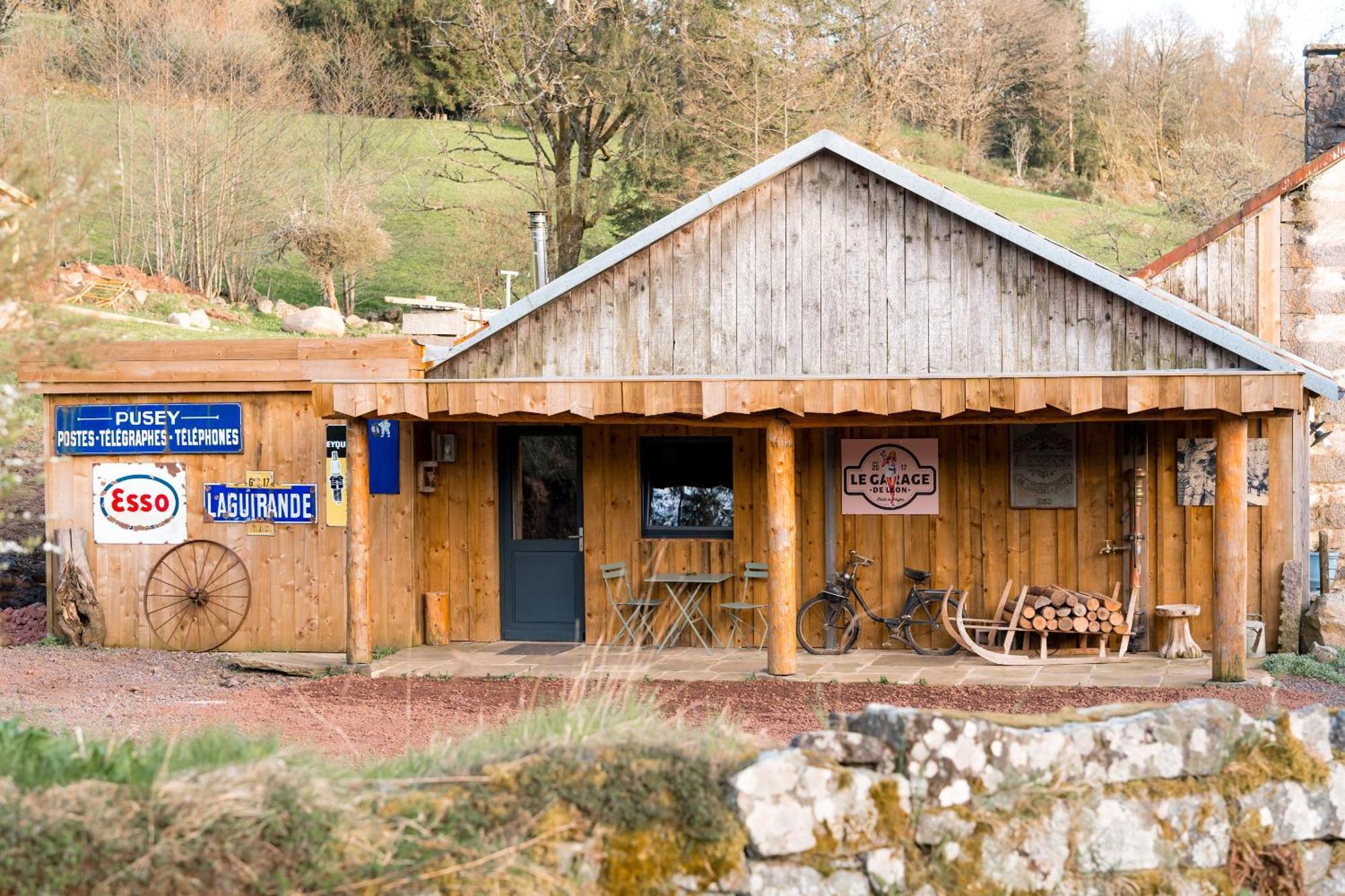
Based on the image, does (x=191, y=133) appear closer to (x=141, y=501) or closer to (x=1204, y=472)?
(x=141, y=501)

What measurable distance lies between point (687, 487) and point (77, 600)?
Result: 5.98 m

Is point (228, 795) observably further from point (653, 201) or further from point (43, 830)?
point (653, 201)

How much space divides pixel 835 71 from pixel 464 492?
19100 millimetres

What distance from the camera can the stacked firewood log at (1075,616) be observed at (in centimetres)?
1215

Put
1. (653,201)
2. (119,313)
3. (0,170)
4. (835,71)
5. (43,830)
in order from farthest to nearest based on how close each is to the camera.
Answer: (835,71), (653,201), (119,313), (0,170), (43,830)

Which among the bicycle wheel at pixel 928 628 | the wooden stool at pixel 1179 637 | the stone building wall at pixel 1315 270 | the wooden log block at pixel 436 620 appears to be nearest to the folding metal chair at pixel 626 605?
the wooden log block at pixel 436 620

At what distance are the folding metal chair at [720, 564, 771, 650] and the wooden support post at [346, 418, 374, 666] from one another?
3345 millimetres

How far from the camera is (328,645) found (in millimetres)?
13195

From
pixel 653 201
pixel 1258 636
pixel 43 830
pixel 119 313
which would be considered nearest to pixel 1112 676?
pixel 1258 636

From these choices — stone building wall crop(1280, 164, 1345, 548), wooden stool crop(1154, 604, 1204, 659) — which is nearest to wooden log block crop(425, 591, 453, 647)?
wooden stool crop(1154, 604, 1204, 659)

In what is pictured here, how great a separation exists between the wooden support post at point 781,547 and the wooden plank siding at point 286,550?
402 cm

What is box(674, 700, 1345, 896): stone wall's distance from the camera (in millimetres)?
4582

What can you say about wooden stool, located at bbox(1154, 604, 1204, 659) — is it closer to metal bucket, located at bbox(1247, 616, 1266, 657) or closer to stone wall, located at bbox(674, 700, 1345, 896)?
metal bucket, located at bbox(1247, 616, 1266, 657)

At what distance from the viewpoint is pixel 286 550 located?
13.3m
